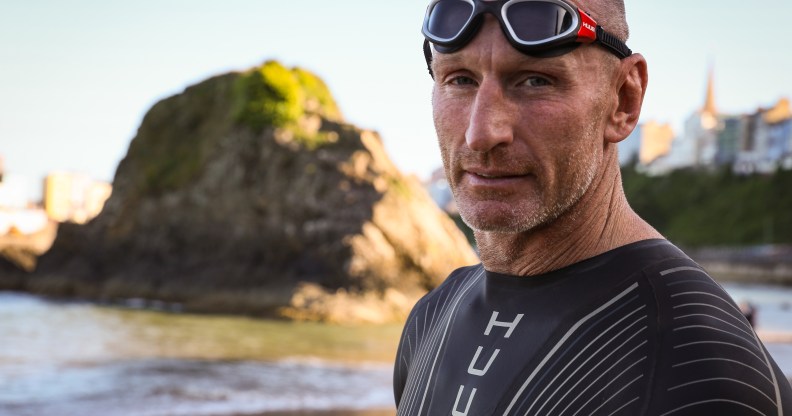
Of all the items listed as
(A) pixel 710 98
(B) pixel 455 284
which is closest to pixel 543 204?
(B) pixel 455 284

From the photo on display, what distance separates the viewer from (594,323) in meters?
1.47

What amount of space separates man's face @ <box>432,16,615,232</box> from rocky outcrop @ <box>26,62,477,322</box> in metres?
22.2

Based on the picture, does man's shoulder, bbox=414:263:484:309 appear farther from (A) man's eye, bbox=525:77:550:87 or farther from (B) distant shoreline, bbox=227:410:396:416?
(B) distant shoreline, bbox=227:410:396:416

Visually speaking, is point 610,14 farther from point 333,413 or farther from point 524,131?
point 333,413

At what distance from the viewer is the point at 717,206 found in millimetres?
86375

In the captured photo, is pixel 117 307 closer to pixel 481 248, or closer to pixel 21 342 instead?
pixel 21 342

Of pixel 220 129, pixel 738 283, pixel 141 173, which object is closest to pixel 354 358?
pixel 220 129

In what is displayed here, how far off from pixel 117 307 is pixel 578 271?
27.8 metres

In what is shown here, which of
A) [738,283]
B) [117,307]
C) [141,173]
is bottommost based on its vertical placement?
[738,283]

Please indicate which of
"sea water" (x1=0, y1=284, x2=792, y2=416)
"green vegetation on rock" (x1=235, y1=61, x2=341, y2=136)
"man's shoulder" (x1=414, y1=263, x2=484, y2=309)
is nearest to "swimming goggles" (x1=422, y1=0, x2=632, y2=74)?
"man's shoulder" (x1=414, y1=263, x2=484, y2=309)

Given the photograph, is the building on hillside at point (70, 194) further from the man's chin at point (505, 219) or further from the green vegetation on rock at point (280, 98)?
the man's chin at point (505, 219)

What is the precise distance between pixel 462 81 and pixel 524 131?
0.18m

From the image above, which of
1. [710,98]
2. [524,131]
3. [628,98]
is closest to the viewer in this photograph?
[524,131]

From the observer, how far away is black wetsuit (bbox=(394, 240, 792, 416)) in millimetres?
1265
